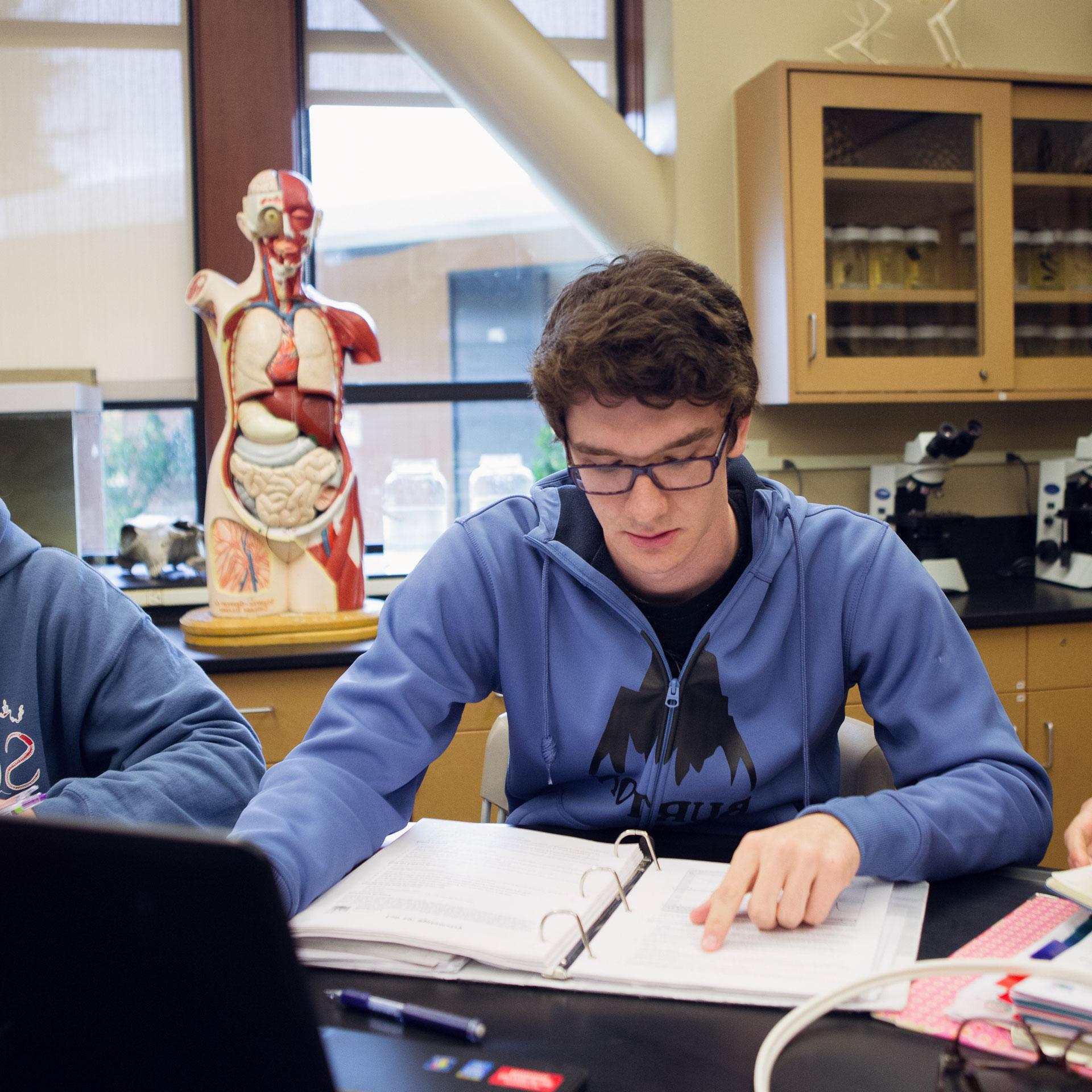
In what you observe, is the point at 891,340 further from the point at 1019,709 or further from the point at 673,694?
the point at 673,694

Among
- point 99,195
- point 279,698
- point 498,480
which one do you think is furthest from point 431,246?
point 279,698

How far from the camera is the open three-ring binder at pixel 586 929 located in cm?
74

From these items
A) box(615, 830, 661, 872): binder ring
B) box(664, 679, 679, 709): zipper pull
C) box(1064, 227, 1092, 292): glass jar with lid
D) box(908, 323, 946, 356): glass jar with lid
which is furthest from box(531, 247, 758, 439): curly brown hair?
box(1064, 227, 1092, 292): glass jar with lid

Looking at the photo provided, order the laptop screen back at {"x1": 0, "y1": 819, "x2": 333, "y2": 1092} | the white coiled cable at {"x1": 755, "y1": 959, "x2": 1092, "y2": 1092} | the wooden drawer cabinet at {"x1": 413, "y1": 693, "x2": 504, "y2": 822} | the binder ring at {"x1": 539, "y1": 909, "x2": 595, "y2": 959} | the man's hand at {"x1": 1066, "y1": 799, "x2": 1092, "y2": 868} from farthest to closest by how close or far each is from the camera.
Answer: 1. the wooden drawer cabinet at {"x1": 413, "y1": 693, "x2": 504, "y2": 822}
2. the man's hand at {"x1": 1066, "y1": 799, "x2": 1092, "y2": 868}
3. the binder ring at {"x1": 539, "y1": 909, "x2": 595, "y2": 959}
4. the white coiled cable at {"x1": 755, "y1": 959, "x2": 1092, "y2": 1092}
5. the laptop screen back at {"x1": 0, "y1": 819, "x2": 333, "y2": 1092}

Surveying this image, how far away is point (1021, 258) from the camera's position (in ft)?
9.13

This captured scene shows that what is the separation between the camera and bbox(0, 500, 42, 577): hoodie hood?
1.18m

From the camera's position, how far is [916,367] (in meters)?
2.66

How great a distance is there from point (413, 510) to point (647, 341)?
75.7 inches

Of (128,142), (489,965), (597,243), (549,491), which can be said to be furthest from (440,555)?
(128,142)

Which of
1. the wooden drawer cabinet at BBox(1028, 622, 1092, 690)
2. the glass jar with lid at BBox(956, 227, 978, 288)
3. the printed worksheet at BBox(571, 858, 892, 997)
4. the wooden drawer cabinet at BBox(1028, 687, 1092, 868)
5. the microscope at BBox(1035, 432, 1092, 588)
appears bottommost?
the wooden drawer cabinet at BBox(1028, 687, 1092, 868)

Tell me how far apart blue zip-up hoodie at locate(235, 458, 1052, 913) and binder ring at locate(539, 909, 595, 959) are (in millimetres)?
257

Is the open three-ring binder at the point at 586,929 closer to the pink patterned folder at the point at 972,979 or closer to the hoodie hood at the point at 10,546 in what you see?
the pink patterned folder at the point at 972,979

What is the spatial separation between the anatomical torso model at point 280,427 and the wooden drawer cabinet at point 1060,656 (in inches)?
61.2

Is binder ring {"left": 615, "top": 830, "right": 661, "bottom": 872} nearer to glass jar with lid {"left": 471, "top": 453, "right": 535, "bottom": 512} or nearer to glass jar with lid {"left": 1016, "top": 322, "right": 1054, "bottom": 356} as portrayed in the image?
glass jar with lid {"left": 471, "top": 453, "right": 535, "bottom": 512}
